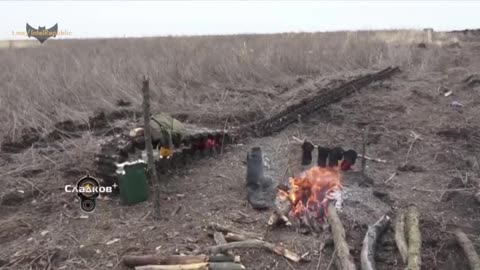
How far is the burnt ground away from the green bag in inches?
21.3

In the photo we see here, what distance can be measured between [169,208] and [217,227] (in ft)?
2.96

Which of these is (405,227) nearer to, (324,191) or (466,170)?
(324,191)

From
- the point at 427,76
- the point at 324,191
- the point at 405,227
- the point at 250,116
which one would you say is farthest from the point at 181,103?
the point at 427,76

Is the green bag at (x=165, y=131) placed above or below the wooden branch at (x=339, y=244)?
above

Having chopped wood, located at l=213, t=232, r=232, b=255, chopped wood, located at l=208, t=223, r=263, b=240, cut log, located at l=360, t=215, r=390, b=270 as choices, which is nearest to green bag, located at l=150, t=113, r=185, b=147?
chopped wood, located at l=208, t=223, r=263, b=240

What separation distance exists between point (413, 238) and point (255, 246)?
1.75 m

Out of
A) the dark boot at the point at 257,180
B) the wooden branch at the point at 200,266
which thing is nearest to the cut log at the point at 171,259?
the wooden branch at the point at 200,266

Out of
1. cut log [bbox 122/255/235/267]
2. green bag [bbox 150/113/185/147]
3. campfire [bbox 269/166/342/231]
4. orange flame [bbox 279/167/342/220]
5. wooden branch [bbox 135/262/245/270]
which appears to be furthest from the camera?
green bag [bbox 150/113/185/147]

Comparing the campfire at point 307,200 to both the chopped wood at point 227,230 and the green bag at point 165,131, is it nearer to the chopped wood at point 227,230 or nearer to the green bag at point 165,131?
the chopped wood at point 227,230

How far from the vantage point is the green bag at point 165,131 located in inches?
253

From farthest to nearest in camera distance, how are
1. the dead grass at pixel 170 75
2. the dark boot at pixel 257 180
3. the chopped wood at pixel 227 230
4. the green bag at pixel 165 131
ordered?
the dead grass at pixel 170 75
the green bag at pixel 165 131
the dark boot at pixel 257 180
the chopped wood at pixel 227 230

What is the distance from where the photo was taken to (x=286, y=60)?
18.0 m

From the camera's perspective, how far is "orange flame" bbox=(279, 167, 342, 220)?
17.1 ft

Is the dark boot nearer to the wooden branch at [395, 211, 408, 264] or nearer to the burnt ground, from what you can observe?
the burnt ground
